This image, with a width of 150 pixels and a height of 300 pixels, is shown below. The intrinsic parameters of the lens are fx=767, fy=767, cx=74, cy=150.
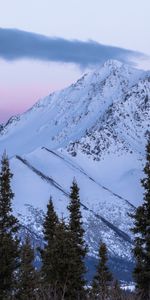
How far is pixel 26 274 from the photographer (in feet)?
151

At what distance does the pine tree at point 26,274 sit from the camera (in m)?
43.9

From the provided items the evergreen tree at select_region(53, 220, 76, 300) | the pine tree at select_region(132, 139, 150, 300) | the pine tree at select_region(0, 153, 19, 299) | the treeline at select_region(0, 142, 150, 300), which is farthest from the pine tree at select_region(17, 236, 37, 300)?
the pine tree at select_region(132, 139, 150, 300)

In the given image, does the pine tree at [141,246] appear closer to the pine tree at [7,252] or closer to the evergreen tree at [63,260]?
the evergreen tree at [63,260]

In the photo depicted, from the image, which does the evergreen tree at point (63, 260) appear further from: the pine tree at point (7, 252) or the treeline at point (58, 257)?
the pine tree at point (7, 252)

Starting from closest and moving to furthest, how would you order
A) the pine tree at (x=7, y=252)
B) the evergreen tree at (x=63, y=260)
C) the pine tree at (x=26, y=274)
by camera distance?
the evergreen tree at (x=63, y=260), the pine tree at (x=26, y=274), the pine tree at (x=7, y=252)

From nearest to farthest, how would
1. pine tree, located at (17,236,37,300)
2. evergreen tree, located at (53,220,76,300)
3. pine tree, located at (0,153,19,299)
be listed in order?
evergreen tree, located at (53,220,76,300) < pine tree, located at (17,236,37,300) < pine tree, located at (0,153,19,299)

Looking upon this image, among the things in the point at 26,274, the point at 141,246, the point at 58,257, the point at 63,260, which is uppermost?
the point at 141,246

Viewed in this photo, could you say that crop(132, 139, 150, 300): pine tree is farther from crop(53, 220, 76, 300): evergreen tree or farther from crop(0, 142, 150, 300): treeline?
crop(53, 220, 76, 300): evergreen tree

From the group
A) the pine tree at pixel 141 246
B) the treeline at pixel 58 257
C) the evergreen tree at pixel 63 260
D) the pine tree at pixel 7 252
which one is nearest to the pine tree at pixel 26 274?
the treeline at pixel 58 257

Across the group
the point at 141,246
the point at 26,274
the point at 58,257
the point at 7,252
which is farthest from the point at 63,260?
the point at 7,252

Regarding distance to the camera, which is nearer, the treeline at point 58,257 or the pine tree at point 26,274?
the treeline at point 58,257

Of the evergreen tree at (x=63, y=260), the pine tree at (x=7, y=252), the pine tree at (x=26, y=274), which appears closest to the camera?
the evergreen tree at (x=63, y=260)

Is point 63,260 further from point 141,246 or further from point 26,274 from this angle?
point 26,274

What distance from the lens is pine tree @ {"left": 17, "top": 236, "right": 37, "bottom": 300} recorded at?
43875 mm
